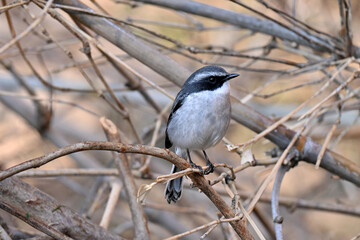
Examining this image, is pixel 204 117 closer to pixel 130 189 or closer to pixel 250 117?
pixel 250 117

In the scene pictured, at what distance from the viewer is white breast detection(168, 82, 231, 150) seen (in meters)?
3.70

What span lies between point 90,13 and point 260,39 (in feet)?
13.3

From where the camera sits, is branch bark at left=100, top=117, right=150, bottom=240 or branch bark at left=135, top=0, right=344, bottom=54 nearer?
branch bark at left=100, top=117, right=150, bottom=240

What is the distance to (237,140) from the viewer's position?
7.30 m

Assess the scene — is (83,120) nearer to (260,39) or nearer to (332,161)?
(260,39)

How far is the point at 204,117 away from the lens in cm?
374

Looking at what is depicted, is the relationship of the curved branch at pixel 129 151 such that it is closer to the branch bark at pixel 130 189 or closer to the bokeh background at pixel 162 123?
the branch bark at pixel 130 189

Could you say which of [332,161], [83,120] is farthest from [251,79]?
[332,161]

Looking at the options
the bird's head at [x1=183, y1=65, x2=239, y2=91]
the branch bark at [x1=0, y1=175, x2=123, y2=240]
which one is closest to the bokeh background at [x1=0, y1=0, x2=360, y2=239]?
the bird's head at [x1=183, y1=65, x2=239, y2=91]

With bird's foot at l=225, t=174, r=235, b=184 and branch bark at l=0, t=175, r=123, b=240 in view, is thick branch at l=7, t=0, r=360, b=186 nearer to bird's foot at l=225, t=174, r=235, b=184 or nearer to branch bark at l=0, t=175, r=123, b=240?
bird's foot at l=225, t=174, r=235, b=184

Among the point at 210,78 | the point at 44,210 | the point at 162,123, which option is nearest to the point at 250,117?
the point at 210,78

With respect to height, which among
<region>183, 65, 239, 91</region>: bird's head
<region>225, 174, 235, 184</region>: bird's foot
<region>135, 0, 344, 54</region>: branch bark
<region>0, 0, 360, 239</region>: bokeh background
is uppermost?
<region>135, 0, 344, 54</region>: branch bark

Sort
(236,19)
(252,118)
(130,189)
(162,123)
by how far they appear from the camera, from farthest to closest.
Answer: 1. (162,123)
2. (236,19)
3. (252,118)
4. (130,189)

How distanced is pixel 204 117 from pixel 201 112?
4 centimetres
